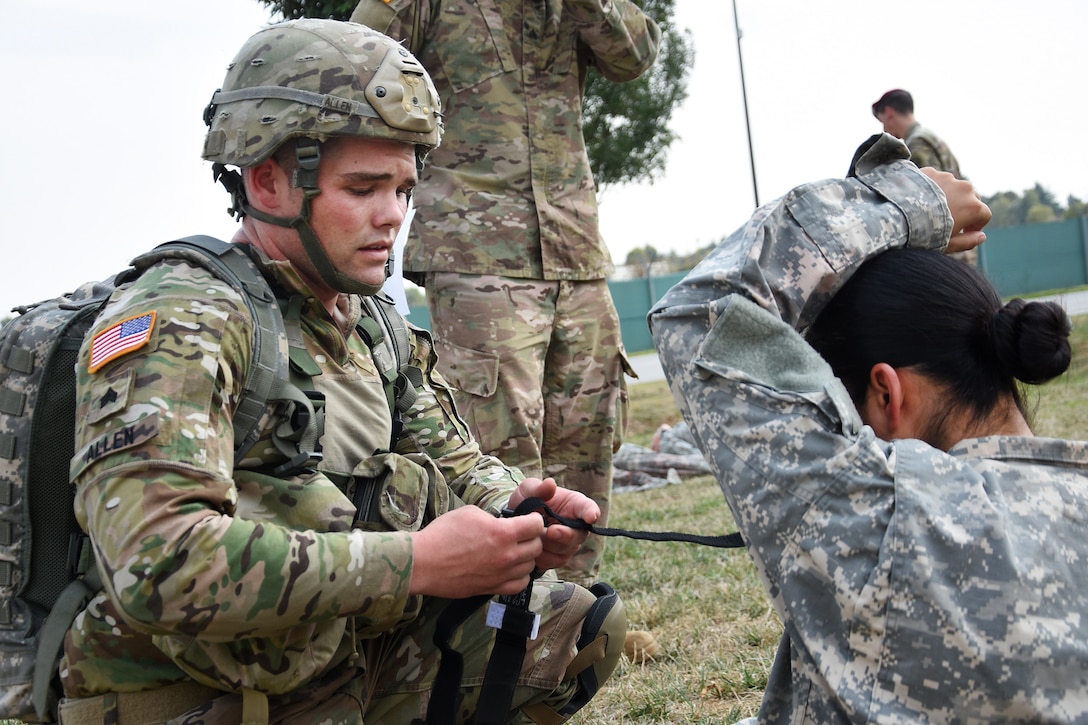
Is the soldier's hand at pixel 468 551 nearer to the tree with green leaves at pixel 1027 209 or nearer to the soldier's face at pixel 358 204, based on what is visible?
the soldier's face at pixel 358 204

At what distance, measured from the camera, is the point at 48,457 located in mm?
2240

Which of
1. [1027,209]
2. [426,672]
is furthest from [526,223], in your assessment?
[1027,209]

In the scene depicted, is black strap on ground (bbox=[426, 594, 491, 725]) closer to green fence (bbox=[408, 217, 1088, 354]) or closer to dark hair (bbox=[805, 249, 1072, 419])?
dark hair (bbox=[805, 249, 1072, 419])

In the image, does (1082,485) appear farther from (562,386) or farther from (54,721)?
(562,386)

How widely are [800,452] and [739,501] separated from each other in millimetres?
139

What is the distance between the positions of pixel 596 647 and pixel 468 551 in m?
0.73

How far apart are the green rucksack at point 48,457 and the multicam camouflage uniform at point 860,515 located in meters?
0.79

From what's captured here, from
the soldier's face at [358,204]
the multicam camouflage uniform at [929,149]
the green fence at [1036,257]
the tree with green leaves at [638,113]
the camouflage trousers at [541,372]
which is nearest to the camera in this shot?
the soldier's face at [358,204]

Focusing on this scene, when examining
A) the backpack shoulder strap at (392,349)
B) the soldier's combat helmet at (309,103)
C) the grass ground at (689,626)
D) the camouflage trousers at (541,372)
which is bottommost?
the grass ground at (689,626)

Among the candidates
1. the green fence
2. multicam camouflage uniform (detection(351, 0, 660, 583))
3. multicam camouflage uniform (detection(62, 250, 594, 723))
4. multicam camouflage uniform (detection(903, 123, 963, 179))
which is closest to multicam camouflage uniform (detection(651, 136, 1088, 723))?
multicam camouflage uniform (detection(62, 250, 594, 723))

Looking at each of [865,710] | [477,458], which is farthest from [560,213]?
[865,710]

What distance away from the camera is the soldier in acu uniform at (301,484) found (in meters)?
1.94

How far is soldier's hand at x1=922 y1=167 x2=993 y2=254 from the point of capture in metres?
2.13

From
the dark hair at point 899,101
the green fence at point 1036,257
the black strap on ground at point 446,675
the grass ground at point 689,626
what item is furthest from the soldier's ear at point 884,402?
the green fence at point 1036,257
